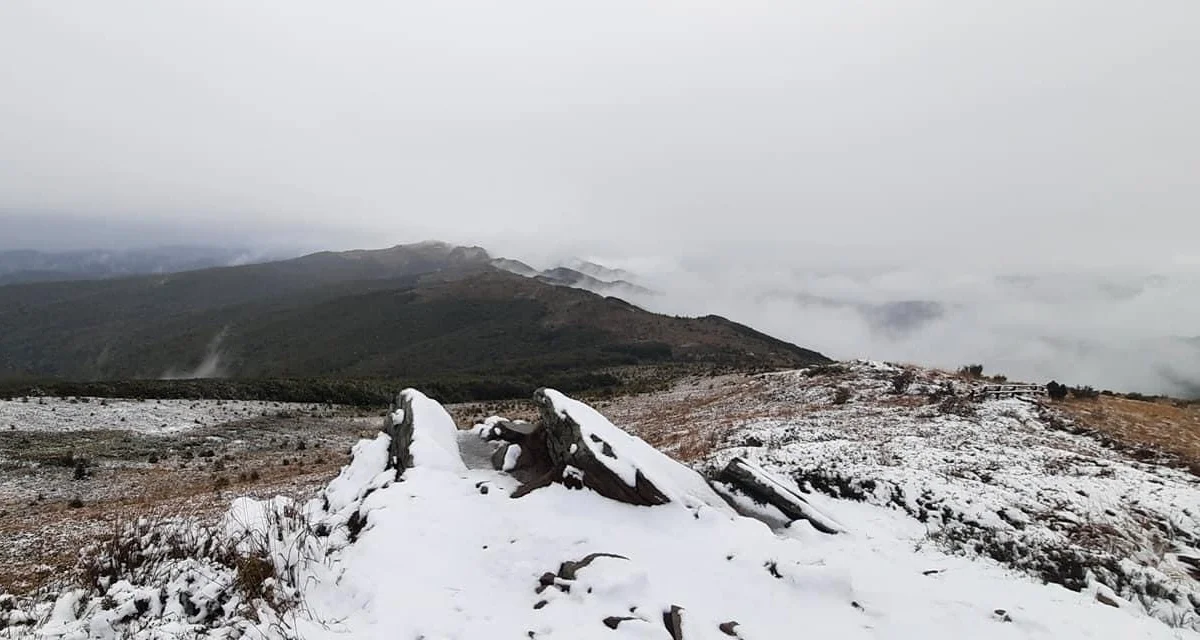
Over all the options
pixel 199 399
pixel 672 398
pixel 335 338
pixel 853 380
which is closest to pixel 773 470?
pixel 853 380

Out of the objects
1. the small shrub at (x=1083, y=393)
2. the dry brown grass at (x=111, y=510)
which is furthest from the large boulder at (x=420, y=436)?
the small shrub at (x=1083, y=393)

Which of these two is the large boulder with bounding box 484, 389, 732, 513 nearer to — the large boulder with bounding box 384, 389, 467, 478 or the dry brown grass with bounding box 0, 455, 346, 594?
the large boulder with bounding box 384, 389, 467, 478

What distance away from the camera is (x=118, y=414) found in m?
27.4

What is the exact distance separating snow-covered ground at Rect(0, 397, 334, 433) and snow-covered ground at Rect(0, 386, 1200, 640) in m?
22.6

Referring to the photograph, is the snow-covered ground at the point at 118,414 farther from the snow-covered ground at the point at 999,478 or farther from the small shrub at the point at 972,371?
the small shrub at the point at 972,371

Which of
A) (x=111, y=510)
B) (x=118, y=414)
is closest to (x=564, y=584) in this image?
(x=111, y=510)

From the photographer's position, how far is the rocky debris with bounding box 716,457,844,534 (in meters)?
10.1

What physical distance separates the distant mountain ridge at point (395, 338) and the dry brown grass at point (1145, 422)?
7046cm

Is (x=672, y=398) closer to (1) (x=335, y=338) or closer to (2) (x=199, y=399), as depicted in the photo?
(2) (x=199, y=399)

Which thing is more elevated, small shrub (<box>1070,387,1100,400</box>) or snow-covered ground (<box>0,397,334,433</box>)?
small shrub (<box>1070,387,1100,400</box>)

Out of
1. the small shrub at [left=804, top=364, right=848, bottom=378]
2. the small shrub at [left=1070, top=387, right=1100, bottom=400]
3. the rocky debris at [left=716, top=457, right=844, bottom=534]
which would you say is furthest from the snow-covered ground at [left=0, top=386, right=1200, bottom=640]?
the small shrub at [left=804, top=364, right=848, bottom=378]

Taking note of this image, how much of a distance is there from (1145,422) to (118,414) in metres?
41.5

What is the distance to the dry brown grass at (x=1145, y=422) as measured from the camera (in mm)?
14975

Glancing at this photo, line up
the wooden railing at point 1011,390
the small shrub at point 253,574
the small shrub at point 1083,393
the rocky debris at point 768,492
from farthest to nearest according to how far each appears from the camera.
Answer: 1. the wooden railing at point 1011,390
2. the small shrub at point 1083,393
3. the rocky debris at point 768,492
4. the small shrub at point 253,574
